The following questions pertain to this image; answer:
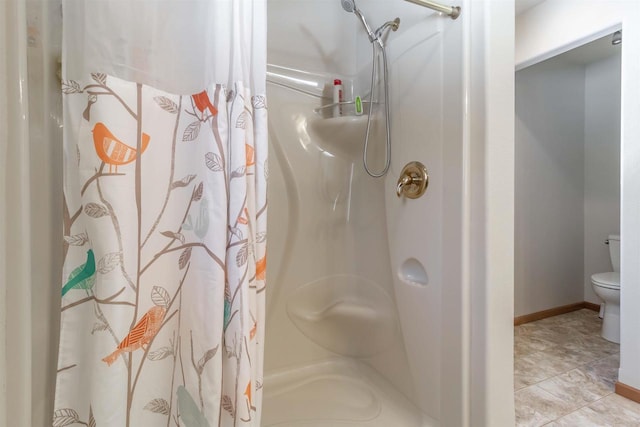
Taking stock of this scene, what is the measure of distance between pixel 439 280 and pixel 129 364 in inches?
35.1

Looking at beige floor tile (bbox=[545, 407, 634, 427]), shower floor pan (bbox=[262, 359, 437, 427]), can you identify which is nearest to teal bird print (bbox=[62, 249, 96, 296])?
shower floor pan (bbox=[262, 359, 437, 427])

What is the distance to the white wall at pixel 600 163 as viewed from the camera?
2.98 meters

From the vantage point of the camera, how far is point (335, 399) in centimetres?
130

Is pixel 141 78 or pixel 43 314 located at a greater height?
pixel 141 78

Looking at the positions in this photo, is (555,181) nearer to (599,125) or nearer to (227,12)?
(599,125)

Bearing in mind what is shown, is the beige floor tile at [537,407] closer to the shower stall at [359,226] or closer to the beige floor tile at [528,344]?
the beige floor tile at [528,344]

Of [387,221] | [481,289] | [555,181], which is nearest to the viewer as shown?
[481,289]

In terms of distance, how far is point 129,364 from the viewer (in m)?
0.63

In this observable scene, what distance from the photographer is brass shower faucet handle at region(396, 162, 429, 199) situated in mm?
A: 1129

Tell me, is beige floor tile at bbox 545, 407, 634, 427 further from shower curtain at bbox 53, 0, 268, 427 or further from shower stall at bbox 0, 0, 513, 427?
shower curtain at bbox 53, 0, 268, 427

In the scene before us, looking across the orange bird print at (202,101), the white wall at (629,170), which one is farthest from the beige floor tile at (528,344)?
the orange bird print at (202,101)

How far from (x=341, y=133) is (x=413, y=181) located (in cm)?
57

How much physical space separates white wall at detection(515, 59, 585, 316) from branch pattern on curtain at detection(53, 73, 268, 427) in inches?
111

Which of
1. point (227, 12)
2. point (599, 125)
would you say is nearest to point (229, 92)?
point (227, 12)
